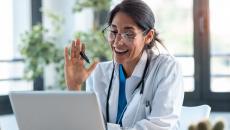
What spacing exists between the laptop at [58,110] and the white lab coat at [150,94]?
0.33m

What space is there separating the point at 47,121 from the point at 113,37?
0.63 meters

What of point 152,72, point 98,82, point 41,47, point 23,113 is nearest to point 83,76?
point 98,82

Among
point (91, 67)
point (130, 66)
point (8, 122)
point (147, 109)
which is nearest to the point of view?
point (147, 109)

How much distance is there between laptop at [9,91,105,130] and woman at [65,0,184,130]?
43 cm

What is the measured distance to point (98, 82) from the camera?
84.3 inches

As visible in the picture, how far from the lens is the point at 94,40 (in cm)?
386

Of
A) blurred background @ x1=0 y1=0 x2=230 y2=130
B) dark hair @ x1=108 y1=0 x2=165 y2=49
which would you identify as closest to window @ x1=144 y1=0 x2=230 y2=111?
blurred background @ x1=0 y1=0 x2=230 y2=130

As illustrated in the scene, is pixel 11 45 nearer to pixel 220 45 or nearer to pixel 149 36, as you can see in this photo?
pixel 220 45

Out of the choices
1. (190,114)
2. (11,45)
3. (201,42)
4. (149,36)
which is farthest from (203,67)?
(149,36)

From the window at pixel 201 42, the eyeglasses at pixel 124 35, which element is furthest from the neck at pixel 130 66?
the window at pixel 201 42

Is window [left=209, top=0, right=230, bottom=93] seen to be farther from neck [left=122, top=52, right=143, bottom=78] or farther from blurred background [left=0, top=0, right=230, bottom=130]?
neck [left=122, top=52, right=143, bottom=78]

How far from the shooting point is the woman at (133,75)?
6.28 feet

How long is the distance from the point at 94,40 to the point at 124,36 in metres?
1.88

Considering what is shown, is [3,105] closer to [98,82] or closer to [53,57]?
[53,57]
